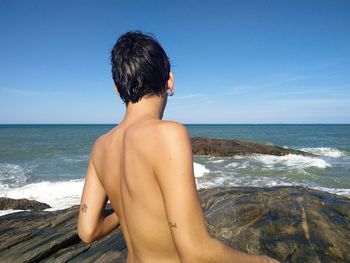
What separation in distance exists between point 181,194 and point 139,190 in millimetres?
241

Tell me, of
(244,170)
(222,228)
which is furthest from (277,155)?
(222,228)

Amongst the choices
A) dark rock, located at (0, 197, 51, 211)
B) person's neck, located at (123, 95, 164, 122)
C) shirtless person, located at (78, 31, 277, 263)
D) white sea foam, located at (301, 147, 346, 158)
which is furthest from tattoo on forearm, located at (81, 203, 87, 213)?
white sea foam, located at (301, 147, 346, 158)

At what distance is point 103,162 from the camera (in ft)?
6.19

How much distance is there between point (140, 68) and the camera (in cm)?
162

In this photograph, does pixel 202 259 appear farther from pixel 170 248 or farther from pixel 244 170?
pixel 244 170

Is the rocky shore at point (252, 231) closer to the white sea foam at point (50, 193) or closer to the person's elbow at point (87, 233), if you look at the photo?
the person's elbow at point (87, 233)

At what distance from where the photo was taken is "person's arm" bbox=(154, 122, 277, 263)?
1364mm

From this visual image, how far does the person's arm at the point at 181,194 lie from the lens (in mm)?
1364

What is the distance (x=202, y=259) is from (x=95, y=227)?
0.99 metres

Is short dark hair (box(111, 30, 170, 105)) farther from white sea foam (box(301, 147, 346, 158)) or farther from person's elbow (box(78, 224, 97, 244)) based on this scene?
white sea foam (box(301, 147, 346, 158))

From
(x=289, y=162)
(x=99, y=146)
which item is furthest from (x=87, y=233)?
(x=289, y=162)

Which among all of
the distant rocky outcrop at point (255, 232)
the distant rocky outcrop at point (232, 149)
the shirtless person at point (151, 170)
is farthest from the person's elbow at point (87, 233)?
the distant rocky outcrop at point (232, 149)

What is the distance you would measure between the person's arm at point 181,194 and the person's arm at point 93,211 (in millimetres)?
823

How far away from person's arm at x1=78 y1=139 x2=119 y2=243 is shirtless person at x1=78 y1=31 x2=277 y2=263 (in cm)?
12
